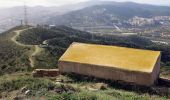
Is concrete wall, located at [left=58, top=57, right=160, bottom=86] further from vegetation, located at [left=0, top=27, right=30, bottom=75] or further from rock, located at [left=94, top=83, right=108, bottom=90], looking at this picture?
vegetation, located at [left=0, top=27, right=30, bottom=75]

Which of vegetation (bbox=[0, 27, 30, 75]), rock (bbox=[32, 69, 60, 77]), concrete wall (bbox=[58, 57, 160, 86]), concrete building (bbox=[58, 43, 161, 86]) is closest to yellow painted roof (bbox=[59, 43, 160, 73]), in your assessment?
concrete building (bbox=[58, 43, 161, 86])

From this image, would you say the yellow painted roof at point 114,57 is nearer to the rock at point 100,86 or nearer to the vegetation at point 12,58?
the rock at point 100,86

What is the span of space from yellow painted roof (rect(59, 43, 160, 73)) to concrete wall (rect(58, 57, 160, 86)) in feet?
0.86

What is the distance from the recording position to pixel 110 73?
22203 millimetres

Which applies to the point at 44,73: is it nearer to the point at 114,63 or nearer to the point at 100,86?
the point at 114,63

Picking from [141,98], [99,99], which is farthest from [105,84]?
[99,99]

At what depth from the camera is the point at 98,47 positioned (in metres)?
25.4

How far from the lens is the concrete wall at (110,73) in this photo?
21125mm

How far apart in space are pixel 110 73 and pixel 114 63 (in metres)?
0.71

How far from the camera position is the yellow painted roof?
21.8 metres

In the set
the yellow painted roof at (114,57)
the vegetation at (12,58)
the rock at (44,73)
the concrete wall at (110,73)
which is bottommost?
the vegetation at (12,58)

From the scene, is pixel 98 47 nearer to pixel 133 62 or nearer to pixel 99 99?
pixel 133 62

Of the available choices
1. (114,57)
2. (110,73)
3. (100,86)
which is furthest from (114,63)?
(100,86)

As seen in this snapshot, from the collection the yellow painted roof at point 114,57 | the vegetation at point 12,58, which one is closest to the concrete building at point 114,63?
the yellow painted roof at point 114,57
